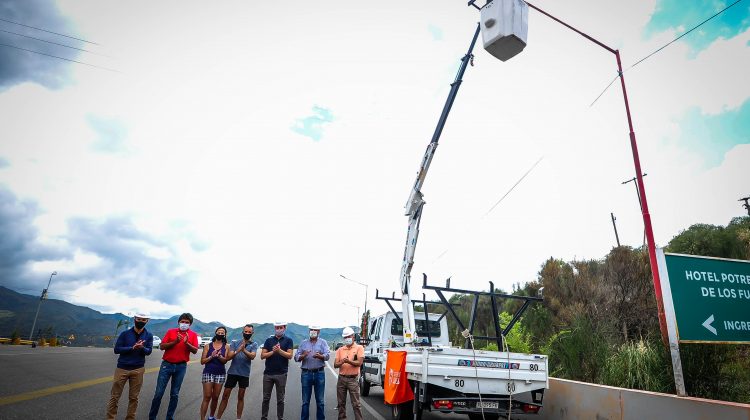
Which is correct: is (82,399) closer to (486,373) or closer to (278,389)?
(278,389)

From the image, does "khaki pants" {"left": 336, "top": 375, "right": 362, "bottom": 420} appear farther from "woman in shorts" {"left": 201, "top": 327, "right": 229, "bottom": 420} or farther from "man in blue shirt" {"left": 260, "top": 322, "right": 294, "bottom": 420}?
"woman in shorts" {"left": 201, "top": 327, "right": 229, "bottom": 420}

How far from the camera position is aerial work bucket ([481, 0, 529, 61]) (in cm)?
573

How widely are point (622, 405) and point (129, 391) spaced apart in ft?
24.6

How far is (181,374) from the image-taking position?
7016 millimetres

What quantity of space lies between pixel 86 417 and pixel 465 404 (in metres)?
6.15

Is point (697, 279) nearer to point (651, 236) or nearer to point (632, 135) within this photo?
point (651, 236)

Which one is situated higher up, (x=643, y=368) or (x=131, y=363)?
(x=643, y=368)

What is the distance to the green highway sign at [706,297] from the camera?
532cm

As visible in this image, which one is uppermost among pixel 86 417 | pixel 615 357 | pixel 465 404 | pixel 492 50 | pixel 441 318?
pixel 492 50

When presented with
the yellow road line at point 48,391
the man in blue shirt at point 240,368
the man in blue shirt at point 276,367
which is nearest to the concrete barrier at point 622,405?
the man in blue shirt at point 276,367

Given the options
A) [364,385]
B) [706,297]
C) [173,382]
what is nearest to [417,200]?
[364,385]

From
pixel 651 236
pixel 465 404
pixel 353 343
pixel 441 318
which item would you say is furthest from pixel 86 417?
pixel 651 236

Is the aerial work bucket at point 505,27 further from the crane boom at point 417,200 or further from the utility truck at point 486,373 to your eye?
the crane boom at point 417,200

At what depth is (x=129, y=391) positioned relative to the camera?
6.36 metres
